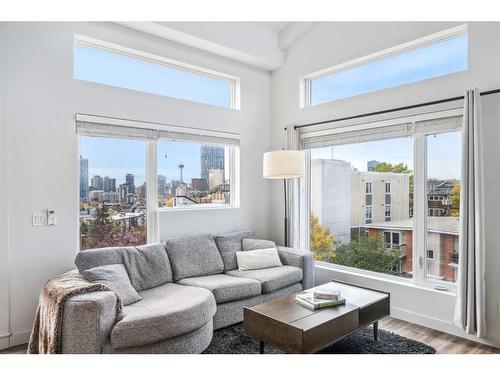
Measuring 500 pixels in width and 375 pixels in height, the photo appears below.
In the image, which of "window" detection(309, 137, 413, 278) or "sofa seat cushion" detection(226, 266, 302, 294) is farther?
"window" detection(309, 137, 413, 278)

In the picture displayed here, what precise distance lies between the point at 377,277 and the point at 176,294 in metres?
2.19

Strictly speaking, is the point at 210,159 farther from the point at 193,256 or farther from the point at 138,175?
the point at 193,256

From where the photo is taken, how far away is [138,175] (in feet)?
12.6

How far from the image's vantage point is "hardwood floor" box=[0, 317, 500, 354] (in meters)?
2.89

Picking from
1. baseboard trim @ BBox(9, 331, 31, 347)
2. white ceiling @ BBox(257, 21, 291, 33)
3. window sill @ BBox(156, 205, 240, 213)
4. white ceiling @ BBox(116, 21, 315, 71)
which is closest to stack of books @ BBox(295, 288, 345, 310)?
window sill @ BBox(156, 205, 240, 213)

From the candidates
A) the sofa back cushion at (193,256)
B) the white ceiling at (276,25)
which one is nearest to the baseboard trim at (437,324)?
the sofa back cushion at (193,256)

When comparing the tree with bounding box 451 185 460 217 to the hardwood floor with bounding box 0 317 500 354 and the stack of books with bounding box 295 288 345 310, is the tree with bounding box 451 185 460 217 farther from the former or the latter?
the stack of books with bounding box 295 288 345 310

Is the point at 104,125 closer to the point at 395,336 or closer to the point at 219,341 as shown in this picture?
the point at 219,341

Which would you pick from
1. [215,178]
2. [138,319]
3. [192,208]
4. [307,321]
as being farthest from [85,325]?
[215,178]

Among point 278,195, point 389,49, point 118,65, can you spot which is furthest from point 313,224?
point 118,65

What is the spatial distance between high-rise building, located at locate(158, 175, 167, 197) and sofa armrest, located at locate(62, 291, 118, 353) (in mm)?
1821

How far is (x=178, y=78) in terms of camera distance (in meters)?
4.20

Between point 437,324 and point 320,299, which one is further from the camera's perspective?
point 437,324

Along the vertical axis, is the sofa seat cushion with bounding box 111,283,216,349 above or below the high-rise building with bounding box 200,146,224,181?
below
